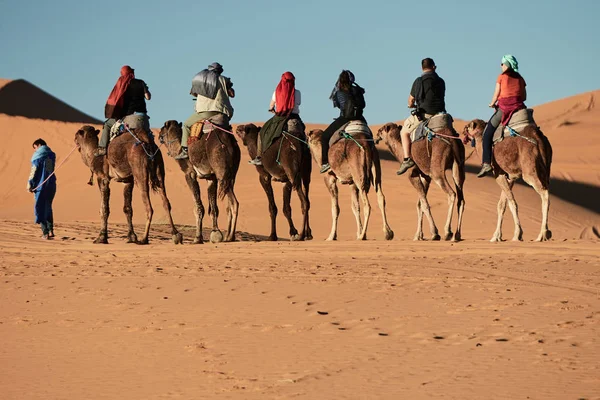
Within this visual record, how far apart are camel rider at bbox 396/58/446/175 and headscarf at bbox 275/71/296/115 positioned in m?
2.01

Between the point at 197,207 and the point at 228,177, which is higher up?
the point at 228,177

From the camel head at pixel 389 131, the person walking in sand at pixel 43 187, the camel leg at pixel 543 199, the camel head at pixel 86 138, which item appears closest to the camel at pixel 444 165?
the camel leg at pixel 543 199

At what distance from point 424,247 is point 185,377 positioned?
336 inches

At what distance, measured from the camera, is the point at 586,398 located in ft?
23.3

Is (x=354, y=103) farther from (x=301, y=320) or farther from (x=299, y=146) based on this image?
(x=301, y=320)

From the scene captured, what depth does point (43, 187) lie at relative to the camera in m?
20.8

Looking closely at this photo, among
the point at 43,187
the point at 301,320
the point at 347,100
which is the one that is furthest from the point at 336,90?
the point at 301,320

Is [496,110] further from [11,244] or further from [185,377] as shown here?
[185,377]

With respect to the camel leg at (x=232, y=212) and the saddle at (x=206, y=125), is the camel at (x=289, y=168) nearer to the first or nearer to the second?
the camel leg at (x=232, y=212)

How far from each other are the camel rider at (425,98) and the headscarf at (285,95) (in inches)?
79.1

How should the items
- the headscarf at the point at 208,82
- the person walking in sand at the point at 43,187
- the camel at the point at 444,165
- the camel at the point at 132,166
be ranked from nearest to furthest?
the camel at the point at 444,165
the camel at the point at 132,166
the headscarf at the point at 208,82
the person walking in sand at the point at 43,187

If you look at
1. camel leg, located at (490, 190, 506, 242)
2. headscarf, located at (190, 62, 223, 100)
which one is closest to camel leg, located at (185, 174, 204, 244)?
headscarf, located at (190, 62, 223, 100)

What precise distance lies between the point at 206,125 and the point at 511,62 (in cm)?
517

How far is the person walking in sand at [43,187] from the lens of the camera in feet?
67.9
